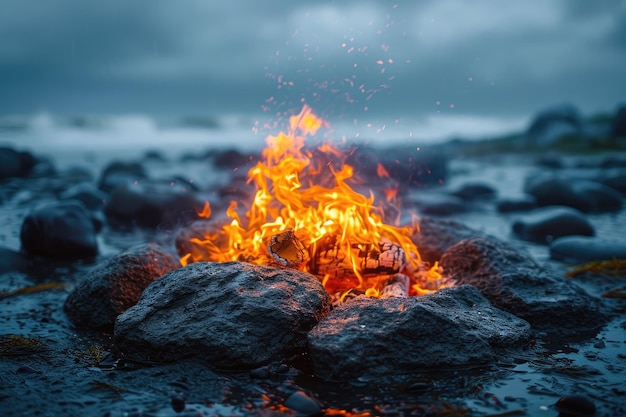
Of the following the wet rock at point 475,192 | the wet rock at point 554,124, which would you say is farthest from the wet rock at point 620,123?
the wet rock at point 475,192

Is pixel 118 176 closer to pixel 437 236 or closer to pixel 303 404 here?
pixel 437 236

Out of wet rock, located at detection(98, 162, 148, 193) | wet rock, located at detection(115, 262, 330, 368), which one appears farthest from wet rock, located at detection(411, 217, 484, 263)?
wet rock, located at detection(98, 162, 148, 193)

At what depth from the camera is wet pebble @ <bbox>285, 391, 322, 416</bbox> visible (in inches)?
166

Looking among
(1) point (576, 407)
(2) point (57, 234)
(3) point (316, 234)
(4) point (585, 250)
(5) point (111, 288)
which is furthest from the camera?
(4) point (585, 250)

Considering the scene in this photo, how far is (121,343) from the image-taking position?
545 centimetres

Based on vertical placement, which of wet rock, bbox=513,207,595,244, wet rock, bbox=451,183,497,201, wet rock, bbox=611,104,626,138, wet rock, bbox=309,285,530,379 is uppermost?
wet rock, bbox=611,104,626,138

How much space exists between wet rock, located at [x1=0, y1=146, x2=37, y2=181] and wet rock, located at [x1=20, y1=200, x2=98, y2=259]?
18548mm

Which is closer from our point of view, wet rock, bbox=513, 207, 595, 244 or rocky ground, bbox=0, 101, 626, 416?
rocky ground, bbox=0, 101, 626, 416

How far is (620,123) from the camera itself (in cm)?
5438

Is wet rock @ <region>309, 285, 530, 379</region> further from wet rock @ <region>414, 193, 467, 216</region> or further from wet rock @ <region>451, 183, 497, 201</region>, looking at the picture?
wet rock @ <region>451, 183, 497, 201</region>

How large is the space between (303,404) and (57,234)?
24.9 ft

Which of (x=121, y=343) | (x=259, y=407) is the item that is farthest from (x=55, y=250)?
(x=259, y=407)

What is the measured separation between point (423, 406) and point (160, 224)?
37.4ft

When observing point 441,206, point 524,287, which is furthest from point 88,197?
point 524,287
